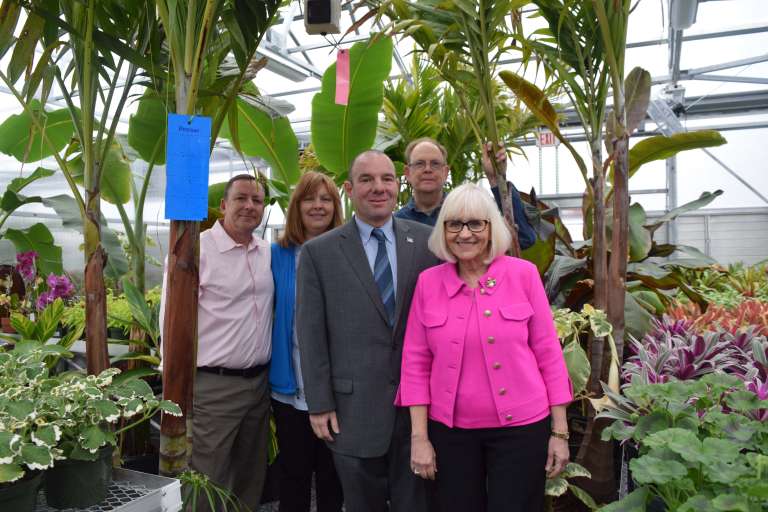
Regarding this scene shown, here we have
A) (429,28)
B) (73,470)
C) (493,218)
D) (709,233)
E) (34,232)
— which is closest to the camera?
(73,470)

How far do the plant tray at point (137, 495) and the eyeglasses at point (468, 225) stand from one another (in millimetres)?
927

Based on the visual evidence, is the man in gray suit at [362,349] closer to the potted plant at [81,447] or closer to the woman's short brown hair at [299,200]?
the woman's short brown hair at [299,200]

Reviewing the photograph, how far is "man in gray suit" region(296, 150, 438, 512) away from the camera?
5.47 feet

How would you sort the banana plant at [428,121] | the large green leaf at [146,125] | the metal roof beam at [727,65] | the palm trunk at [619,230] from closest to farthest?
the palm trunk at [619,230] → the large green leaf at [146,125] → the banana plant at [428,121] → the metal roof beam at [727,65]

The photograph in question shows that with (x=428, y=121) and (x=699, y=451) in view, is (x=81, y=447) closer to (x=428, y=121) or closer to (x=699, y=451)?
(x=699, y=451)

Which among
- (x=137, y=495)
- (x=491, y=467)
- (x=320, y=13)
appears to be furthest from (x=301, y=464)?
(x=320, y=13)

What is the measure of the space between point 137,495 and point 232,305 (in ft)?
2.96

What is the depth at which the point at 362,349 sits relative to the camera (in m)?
1.69

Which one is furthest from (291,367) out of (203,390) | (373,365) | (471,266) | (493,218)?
(493,218)

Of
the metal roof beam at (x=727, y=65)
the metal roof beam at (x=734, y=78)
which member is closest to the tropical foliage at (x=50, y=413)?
the metal roof beam at (x=727, y=65)

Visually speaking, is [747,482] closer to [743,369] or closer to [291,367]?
[743,369]

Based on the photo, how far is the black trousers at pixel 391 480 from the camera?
1667 mm

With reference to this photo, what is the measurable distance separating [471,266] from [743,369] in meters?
0.88

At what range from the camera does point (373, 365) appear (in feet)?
5.51
